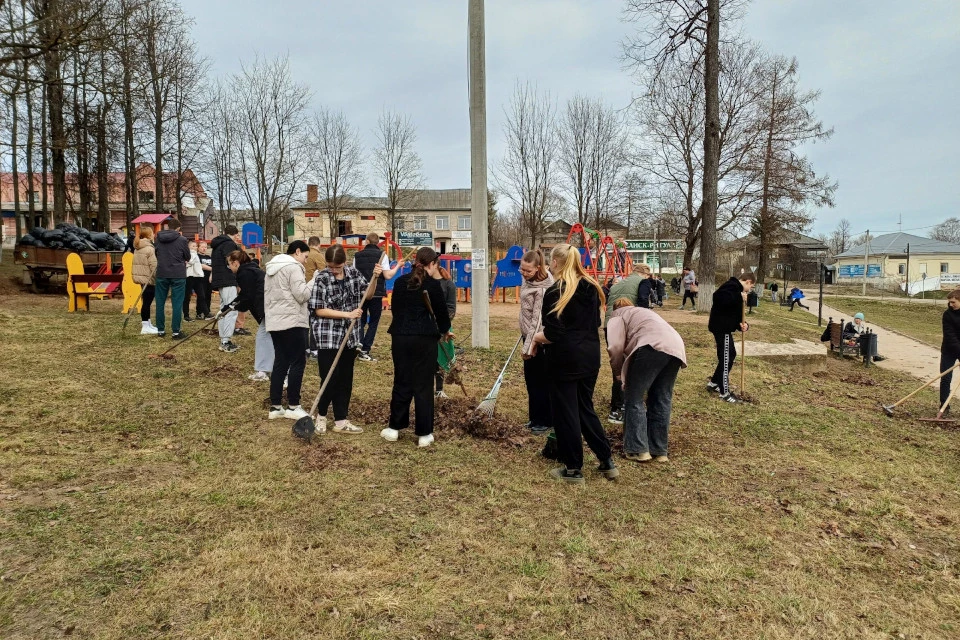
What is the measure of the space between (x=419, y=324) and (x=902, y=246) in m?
71.1

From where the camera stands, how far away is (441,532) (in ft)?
11.8

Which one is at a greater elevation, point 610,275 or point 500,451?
point 610,275

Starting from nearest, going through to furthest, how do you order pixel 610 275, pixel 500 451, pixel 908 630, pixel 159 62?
pixel 908 630 → pixel 500 451 → pixel 610 275 → pixel 159 62

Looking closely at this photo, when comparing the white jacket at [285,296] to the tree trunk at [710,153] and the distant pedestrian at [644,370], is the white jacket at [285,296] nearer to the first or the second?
the distant pedestrian at [644,370]

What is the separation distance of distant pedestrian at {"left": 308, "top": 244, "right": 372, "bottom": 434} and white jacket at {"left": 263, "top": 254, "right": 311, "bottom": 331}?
229mm

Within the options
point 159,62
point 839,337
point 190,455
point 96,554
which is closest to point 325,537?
point 96,554

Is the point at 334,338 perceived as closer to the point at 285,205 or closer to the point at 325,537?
the point at 325,537

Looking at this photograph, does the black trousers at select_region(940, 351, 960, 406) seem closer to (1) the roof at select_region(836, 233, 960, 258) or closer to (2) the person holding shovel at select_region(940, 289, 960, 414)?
(2) the person holding shovel at select_region(940, 289, 960, 414)

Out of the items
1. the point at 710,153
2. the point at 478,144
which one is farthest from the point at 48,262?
the point at 710,153

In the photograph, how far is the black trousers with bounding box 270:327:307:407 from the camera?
5414 mm

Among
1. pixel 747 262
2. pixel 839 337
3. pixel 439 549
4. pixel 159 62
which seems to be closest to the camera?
pixel 439 549

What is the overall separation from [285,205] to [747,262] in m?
42.5

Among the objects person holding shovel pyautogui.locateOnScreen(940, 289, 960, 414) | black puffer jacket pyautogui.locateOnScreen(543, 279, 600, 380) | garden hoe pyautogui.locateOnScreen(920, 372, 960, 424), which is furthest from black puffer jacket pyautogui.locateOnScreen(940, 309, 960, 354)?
black puffer jacket pyautogui.locateOnScreen(543, 279, 600, 380)

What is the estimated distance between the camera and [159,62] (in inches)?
942
